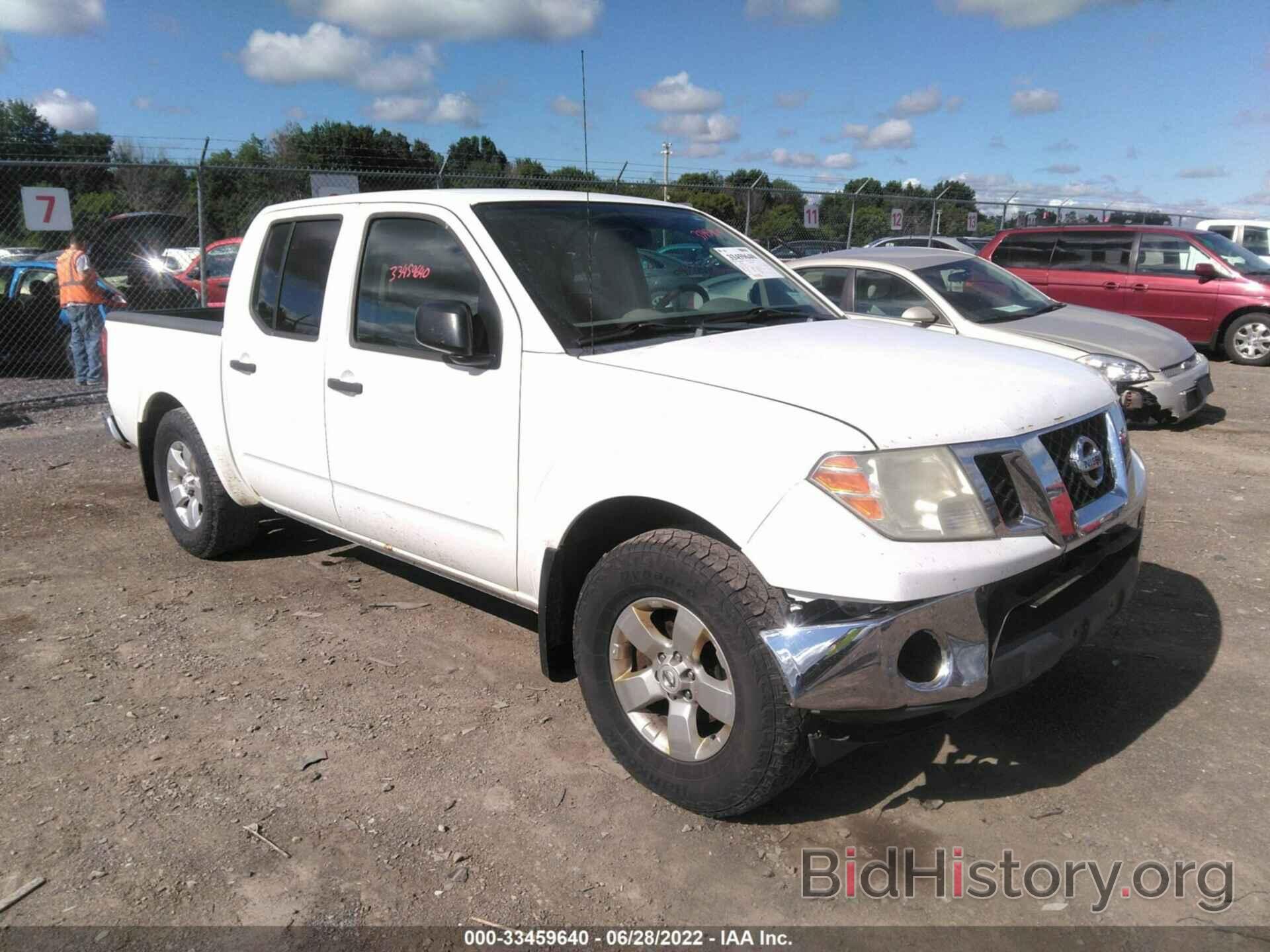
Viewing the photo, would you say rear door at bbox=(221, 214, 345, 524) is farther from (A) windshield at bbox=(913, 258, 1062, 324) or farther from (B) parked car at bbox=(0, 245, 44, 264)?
(B) parked car at bbox=(0, 245, 44, 264)

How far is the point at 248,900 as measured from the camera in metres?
2.76

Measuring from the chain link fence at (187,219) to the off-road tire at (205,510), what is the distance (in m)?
1.05

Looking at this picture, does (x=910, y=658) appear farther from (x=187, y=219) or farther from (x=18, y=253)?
(x=18, y=253)

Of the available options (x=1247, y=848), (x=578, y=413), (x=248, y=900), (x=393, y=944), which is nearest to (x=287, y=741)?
(x=248, y=900)

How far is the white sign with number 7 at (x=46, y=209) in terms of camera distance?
10.4 metres

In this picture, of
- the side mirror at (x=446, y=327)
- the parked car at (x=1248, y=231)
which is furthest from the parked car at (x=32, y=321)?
the parked car at (x=1248, y=231)

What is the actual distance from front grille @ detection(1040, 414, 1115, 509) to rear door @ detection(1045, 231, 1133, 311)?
10789mm

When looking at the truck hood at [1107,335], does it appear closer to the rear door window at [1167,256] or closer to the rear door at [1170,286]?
the rear door at [1170,286]

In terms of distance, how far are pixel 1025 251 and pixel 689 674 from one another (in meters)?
12.1

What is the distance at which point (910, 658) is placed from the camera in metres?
2.66

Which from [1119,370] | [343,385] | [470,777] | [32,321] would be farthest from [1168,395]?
[32,321]

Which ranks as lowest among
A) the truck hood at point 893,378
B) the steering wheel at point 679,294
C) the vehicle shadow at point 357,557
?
the vehicle shadow at point 357,557

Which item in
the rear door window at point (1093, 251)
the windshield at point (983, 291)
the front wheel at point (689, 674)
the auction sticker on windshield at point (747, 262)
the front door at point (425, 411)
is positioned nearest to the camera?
the front wheel at point (689, 674)

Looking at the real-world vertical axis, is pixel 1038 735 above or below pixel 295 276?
below
